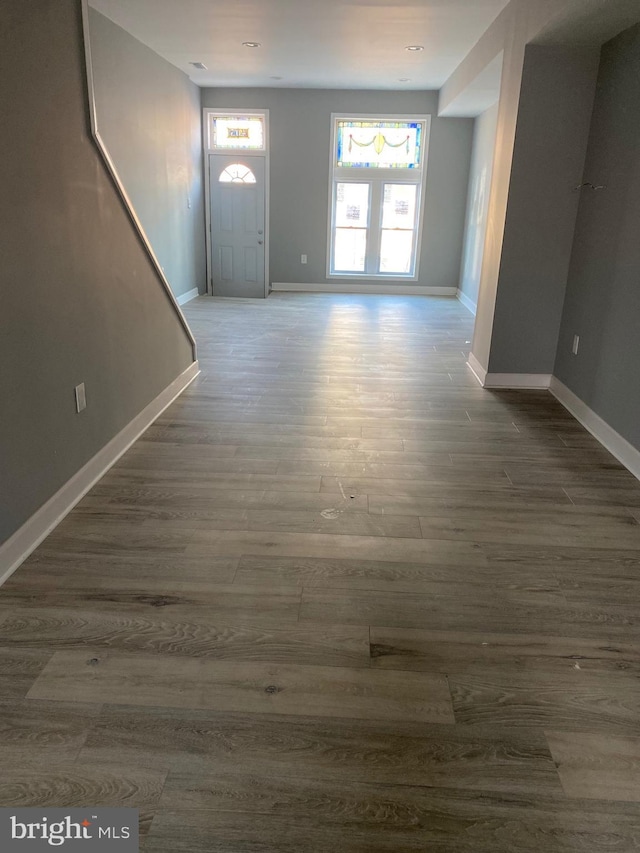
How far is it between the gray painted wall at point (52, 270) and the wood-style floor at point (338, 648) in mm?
316

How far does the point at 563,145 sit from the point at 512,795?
160 inches

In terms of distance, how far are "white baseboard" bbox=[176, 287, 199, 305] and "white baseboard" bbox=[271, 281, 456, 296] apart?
1339 millimetres

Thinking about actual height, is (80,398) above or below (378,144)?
below

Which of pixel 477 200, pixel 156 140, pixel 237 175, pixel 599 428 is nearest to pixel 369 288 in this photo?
pixel 477 200

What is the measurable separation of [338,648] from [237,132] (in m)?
8.47

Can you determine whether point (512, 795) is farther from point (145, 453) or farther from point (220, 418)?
point (220, 418)

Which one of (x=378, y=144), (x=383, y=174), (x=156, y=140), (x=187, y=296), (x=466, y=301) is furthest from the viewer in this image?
(x=383, y=174)

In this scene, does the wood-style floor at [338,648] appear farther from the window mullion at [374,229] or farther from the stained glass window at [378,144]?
the stained glass window at [378,144]

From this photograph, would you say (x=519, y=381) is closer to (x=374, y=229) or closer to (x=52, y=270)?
(x=52, y=270)

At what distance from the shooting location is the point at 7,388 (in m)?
2.20

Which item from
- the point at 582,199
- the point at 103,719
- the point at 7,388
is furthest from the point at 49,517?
the point at 582,199

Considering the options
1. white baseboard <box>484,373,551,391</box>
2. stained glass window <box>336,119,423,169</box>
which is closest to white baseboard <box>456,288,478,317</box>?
stained glass window <box>336,119,423,169</box>

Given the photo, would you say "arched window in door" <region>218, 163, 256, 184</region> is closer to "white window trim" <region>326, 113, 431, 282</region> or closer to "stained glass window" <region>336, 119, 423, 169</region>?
"white window trim" <region>326, 113, 431, 282</region>

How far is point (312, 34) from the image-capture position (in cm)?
546
